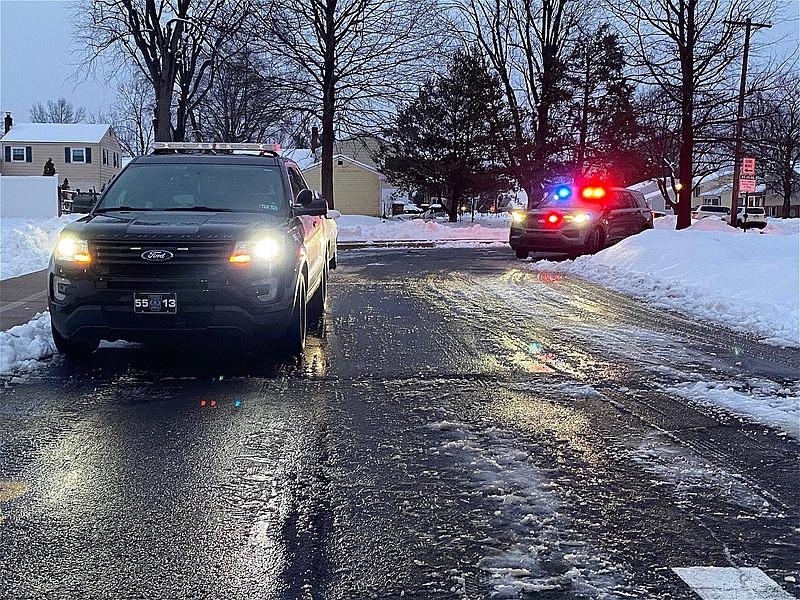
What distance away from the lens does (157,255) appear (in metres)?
6.53

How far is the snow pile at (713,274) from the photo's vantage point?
32.0ft

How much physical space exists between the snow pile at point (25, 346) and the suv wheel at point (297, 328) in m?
2.15

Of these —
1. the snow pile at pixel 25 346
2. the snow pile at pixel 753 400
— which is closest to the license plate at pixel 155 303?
the snow pile at pixel 25 346

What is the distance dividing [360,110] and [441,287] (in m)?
21.8

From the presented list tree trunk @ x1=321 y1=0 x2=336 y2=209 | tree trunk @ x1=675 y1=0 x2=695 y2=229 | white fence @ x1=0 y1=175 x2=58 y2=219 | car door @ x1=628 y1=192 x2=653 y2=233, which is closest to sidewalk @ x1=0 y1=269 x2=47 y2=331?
car door @ x1=628 y1=192 x2=653 y2=233

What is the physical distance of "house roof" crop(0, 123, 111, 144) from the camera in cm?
6241

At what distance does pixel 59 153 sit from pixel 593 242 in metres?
54.8

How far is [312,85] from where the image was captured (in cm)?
3359

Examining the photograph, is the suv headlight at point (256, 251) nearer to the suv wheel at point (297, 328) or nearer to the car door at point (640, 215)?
the suv wheel at point (297, 328)

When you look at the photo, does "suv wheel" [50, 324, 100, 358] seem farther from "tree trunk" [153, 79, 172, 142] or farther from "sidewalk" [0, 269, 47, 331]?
"tree trunk" [153, 79, 172, 142]

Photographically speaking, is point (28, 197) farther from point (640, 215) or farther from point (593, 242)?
point (640, 215)

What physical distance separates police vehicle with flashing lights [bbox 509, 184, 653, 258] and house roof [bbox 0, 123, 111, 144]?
171 feet

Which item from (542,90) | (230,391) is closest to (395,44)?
(542,90)

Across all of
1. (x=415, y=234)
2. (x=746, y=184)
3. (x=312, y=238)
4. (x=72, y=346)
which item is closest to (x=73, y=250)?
(x=72, y=346)
